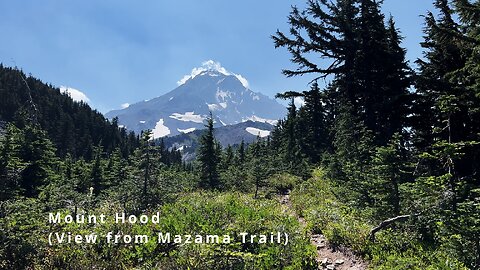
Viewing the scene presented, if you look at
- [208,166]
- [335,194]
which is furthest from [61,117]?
[335,194]

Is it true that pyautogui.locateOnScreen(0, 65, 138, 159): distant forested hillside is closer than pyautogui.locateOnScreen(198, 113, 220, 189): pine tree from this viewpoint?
No

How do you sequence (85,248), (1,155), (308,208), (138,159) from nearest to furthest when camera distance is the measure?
(85,248) < (1,155) < (308,208) < (138,159)

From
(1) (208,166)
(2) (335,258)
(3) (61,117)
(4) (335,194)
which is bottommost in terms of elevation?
(2) (335,258)

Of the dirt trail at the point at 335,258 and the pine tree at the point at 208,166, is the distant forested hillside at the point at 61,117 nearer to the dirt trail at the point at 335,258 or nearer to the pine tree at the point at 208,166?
the pine tree at the point at 208,166

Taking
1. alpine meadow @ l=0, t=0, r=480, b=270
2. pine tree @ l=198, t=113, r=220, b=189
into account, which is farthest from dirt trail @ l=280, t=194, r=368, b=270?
pine tree @ l=198, t=113, r=220, b=189

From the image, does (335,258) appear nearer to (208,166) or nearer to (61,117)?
Result: (208,166)

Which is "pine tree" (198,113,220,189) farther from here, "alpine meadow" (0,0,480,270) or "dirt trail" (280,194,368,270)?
A: "dirt trail" (280,194,368,270)

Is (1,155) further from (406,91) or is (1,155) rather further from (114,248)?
(406,91)

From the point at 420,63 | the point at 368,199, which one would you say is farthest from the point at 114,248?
the point at 420,63

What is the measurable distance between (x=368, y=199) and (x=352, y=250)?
3597 millimetres

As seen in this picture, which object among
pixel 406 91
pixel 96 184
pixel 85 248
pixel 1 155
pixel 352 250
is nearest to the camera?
pixel 85 248

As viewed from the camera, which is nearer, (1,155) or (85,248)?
(85,248)

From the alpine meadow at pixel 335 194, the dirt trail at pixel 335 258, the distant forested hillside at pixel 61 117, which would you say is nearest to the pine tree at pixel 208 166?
the alpine meadow at pixel 335 194

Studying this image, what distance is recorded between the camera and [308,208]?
14477 mm
